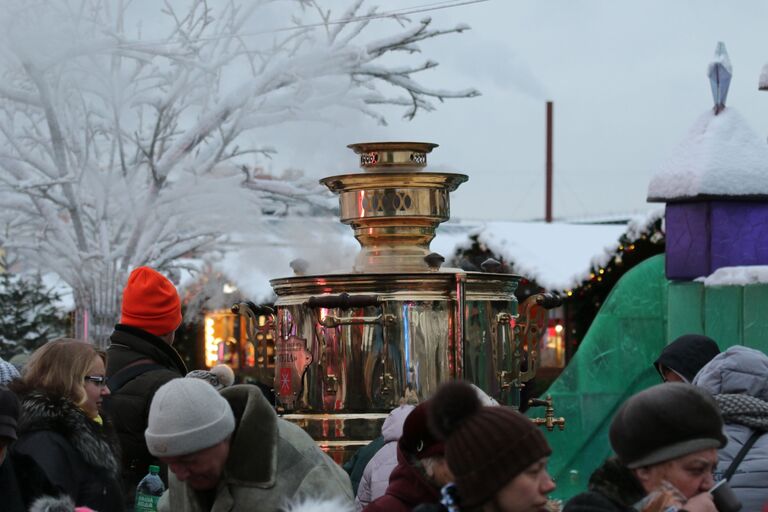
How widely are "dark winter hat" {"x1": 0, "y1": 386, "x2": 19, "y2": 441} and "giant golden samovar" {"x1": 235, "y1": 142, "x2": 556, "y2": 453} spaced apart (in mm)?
3371

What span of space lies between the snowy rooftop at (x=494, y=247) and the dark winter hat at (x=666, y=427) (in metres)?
16.0

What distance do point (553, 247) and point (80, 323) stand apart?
8.16 m

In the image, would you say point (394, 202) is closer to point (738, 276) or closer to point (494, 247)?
point (738, 276)

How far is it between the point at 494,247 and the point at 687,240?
10116 millimetres

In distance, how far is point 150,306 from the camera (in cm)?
639

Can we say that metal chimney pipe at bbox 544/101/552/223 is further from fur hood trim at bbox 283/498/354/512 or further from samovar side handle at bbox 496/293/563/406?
fur hood trim at bbox 283/498/354/512

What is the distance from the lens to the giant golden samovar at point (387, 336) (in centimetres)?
781

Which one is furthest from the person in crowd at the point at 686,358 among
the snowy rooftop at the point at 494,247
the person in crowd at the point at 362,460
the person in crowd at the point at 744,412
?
the snowy rooftop at the point at 494,247

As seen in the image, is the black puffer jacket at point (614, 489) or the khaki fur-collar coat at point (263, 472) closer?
the black puffer jacket at point (614, 489)

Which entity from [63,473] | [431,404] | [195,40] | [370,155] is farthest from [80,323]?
[431,404]

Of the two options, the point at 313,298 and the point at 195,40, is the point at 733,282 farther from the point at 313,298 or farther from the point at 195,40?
the point at 195,40

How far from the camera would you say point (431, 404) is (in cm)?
350

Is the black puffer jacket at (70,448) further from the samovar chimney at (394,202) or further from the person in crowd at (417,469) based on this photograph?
the samovar chimney at (394,202)

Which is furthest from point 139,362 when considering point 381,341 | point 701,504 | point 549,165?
point 549,165
